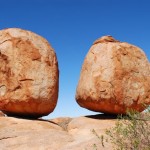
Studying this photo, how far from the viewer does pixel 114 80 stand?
16453 millimetres

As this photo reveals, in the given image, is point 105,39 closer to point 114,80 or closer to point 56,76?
point 114,80

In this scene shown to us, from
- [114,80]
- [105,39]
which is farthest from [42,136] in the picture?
[105,39]

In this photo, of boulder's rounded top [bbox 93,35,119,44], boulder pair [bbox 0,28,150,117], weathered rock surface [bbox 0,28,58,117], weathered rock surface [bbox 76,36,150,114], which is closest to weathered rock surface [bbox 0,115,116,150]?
weathered rock surface [bbox 0,28,58,117]

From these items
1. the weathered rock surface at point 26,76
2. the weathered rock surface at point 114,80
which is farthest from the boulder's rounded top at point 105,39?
the weathered rock surface at point 26,76

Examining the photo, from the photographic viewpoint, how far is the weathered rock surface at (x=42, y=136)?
42.1 ft

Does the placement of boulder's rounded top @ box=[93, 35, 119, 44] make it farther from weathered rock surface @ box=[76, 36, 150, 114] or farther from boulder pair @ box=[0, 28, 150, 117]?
weathered rock surface @ box=[76, 36, 150, 114]

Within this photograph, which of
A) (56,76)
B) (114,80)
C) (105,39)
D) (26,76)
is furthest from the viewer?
(105,39)

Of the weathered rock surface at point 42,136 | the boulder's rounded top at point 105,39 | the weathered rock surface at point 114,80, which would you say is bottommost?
the weathered rock surface at point 42,136

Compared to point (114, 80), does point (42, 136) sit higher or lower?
lower

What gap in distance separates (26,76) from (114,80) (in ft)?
12.8

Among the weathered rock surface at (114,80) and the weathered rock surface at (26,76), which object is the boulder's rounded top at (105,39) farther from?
the weathered rock surface at (26,76)

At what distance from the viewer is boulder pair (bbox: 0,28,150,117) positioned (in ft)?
49.8

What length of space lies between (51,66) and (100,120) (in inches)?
126

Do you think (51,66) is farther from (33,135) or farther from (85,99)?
(33,135)
